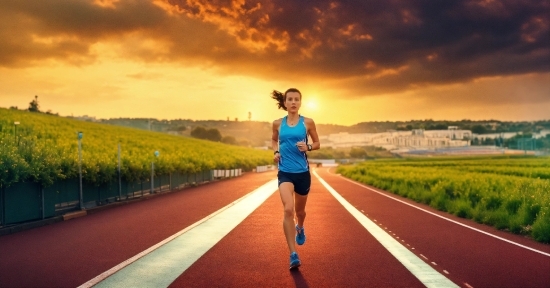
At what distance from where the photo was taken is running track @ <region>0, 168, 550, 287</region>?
730 centimetres

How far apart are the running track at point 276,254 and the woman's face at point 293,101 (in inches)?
90.0

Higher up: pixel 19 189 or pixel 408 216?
pixel 19 189

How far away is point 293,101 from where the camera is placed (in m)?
7.85

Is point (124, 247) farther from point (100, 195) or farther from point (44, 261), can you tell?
point (100, 195)

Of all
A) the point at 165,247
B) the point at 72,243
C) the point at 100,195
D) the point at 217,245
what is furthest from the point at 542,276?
the point at 100,195

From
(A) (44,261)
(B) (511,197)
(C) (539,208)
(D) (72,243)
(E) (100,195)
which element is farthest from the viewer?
(E) (100,195)

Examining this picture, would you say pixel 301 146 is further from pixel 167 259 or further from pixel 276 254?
pixel 167 259

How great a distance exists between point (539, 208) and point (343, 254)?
6950mm

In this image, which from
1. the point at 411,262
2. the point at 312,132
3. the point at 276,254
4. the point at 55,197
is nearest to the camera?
the point at 312,132

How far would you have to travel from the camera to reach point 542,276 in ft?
24.2

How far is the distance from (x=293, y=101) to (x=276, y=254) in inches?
114

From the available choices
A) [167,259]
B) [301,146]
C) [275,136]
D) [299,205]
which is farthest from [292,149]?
[167,259]

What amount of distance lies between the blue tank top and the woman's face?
214 millimetres

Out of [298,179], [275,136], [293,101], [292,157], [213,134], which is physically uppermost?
[213,134]
